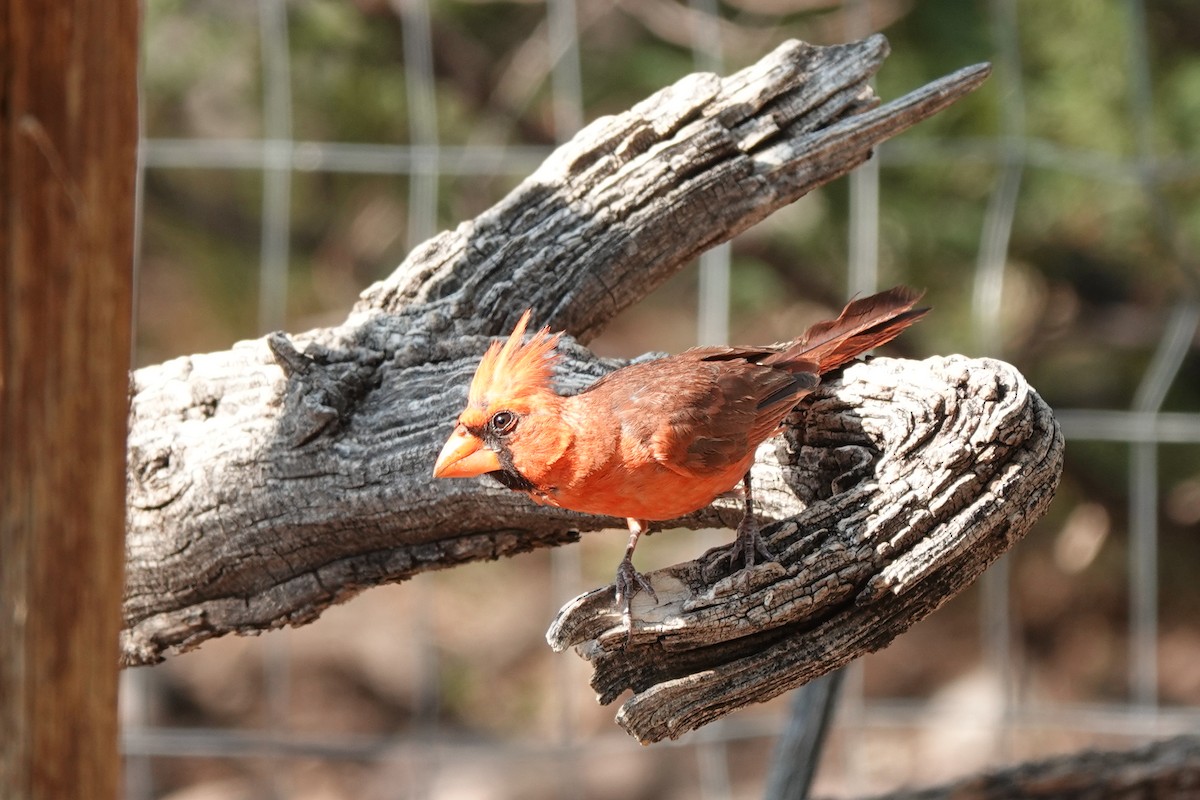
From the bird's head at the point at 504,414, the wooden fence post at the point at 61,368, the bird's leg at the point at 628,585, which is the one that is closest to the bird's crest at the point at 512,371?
the bird's head at the point at 504,414

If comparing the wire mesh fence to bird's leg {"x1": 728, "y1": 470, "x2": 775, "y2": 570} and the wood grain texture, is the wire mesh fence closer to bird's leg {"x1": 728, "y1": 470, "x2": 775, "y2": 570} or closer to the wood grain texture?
bird's leg {"x1": 728, "y1": 470, "x2": 775, "y2": 570}

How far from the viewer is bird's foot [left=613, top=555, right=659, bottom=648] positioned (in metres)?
1.61

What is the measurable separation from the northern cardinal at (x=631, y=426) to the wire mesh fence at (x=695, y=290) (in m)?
1.74

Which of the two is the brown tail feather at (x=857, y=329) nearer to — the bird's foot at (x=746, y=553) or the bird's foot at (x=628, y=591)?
the bird's foot at (x=746, y=553)

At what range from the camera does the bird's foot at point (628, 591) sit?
1613 millimetres

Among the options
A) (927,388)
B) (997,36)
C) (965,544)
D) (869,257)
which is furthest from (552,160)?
(997,36)

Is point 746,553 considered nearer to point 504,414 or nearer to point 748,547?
point 748,547

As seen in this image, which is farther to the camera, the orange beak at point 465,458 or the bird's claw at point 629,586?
the orange beak at point 465,458

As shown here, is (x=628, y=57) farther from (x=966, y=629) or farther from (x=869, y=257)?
(x=966, y=629)

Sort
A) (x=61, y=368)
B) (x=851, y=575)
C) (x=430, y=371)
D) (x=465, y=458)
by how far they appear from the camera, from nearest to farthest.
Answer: (x=61, y=368) < (x=851, y=575) < (x=465, y=458) < (x=430, y=371)

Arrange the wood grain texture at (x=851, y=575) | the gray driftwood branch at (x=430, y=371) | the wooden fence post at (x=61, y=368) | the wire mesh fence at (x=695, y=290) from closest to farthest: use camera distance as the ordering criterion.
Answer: the wooden fence post at (x=61, y=368) → the wood grain texture at (x=851, y=575) → the gray driftwood branch at (x=430, y=371) → the wire mesh fence at (x=695, y=290)

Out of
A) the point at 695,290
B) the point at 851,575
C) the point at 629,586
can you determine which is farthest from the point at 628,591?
the point at 695,290

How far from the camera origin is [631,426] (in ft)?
5.99

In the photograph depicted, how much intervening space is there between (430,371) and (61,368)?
1083 mm
